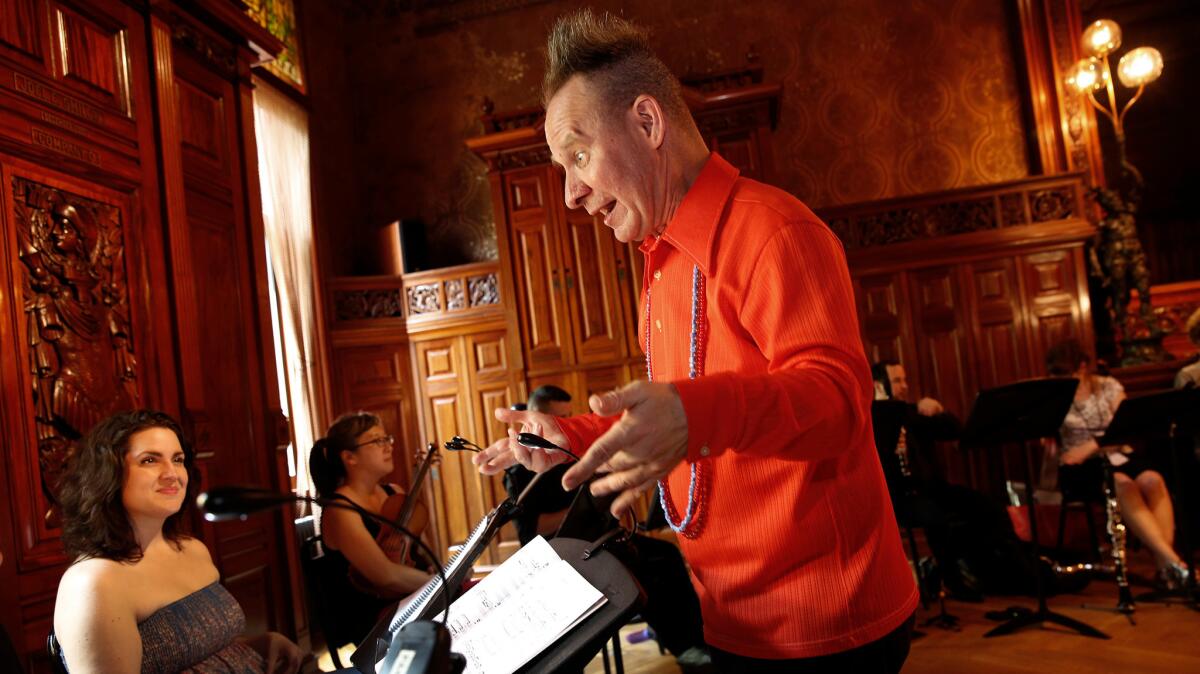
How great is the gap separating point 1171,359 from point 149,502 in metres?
6.45

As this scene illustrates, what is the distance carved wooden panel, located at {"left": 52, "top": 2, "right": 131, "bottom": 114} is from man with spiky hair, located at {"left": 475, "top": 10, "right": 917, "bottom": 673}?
2.79 m

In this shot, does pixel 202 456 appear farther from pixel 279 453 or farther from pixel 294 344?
pixel 294 344

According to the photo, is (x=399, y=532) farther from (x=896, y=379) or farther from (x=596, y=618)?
(x=896, y=379)

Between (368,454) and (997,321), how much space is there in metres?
4.96

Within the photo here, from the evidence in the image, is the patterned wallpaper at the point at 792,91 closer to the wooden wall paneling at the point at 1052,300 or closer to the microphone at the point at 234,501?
the wooden wall paneling at the point at 1052,300

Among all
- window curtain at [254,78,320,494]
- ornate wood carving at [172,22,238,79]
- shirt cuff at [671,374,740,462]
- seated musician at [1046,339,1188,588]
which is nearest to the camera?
shirt cuff at [671,374,740,462]

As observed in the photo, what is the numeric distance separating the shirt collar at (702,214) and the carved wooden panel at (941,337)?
5.84m

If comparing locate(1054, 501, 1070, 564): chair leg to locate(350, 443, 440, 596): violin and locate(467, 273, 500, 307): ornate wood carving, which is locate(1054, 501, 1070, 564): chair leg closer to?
locate(350, 443, 440, 596): violin

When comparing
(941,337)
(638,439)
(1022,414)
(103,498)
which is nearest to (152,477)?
(103,498)

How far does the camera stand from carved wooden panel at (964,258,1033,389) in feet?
21.2

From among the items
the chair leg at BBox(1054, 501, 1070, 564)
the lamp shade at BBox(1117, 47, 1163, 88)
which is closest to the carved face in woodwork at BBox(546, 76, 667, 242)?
the chair leg at BBox(1054, 501, 1070, 564)

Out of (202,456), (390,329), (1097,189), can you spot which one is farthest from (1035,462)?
(202,456)

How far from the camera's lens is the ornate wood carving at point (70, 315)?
2922 mm

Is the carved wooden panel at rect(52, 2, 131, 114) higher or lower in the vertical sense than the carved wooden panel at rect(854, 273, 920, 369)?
higher
